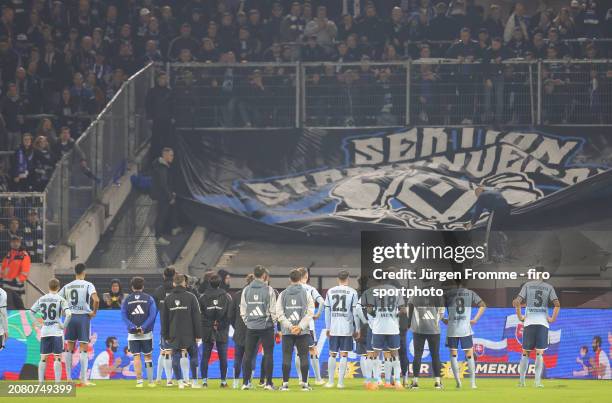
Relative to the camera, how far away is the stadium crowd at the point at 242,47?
106 feet

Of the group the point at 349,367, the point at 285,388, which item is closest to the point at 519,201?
the point at 349,367

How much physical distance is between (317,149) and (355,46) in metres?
2.94

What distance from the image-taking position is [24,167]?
102 feet

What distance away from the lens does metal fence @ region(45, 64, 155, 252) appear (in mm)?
29969

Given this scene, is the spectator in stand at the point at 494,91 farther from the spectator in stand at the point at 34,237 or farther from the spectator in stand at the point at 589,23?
the spectator in stand at the point at 34,237

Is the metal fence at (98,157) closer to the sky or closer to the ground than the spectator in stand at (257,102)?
closer to the ground

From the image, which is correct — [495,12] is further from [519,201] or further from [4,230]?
[4,230]

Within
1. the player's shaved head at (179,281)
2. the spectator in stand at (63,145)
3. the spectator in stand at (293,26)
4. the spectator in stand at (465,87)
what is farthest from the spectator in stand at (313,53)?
the player's shaved head at (179,281)

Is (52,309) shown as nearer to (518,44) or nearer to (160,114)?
(160,114)

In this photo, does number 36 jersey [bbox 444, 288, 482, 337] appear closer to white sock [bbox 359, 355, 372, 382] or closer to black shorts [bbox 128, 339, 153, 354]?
white sock [bbox 359, 355, 372, 382]

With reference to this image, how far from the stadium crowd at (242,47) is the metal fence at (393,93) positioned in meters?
0.05

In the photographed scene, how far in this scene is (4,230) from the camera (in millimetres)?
29438

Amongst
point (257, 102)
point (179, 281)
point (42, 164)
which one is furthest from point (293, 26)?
point (179, 281)

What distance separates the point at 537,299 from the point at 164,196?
38.9ft
